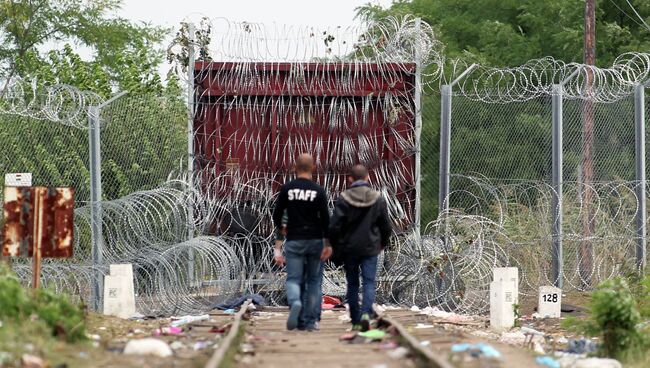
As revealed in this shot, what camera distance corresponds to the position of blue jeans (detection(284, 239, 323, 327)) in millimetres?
15039

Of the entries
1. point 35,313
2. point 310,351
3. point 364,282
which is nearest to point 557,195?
point 364,282

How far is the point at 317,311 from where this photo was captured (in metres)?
15.3

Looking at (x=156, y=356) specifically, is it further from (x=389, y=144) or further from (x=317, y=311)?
(x=389, y=144)

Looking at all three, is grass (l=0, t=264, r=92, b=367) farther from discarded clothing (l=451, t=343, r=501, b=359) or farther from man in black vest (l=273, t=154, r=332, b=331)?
discarded clothing (l=451, t=343, r=501, b=359)

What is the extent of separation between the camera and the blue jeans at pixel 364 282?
15297mm

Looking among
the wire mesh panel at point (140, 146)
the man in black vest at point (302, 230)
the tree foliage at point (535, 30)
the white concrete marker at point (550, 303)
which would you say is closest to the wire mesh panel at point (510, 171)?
the white concrete marker at point (550, 303)

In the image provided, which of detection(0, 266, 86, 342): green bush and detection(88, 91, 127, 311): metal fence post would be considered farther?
detection(88, 91, 127, 311): metal fence post

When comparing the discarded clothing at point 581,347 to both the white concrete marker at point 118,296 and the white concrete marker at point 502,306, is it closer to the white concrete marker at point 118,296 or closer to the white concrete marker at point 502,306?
the white concrete marker at point 502,306

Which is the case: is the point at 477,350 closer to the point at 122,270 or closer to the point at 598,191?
the point at 122,270

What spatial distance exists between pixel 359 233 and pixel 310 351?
2.66 meters

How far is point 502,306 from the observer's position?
661 inches

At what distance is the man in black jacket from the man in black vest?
0.18 m

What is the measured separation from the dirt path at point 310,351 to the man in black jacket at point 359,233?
1.57 feet

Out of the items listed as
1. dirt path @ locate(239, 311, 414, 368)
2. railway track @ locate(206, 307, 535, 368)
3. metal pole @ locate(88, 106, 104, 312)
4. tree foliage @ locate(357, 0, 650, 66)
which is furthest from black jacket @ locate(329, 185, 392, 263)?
tree foliage @ locate(357, 0, 650, 66)
